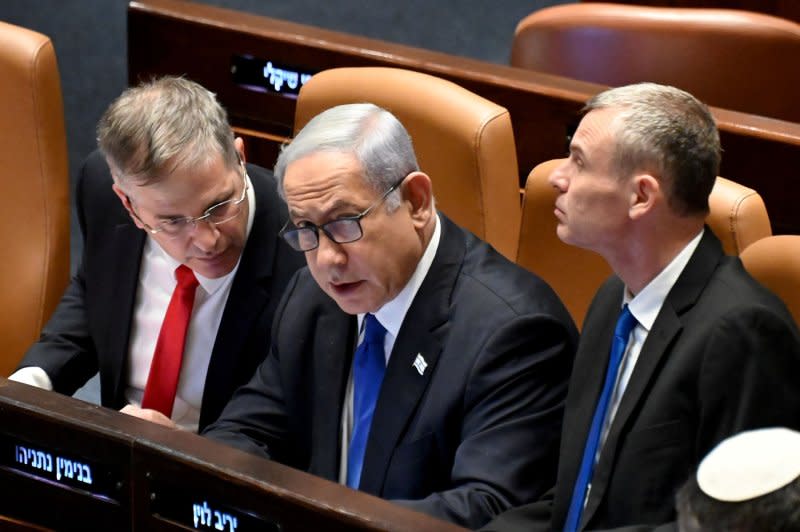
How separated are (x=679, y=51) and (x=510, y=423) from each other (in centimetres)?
151

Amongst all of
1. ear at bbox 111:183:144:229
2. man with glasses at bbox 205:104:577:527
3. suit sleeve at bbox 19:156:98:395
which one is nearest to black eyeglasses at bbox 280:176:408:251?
man with glasses at bbox 205:104:577:527

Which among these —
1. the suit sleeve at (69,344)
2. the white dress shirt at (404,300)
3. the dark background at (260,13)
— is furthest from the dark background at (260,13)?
the white dress shirt at (404,300)

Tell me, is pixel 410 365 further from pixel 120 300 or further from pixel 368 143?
pixel 120 300

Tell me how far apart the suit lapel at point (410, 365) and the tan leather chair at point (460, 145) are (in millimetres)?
383

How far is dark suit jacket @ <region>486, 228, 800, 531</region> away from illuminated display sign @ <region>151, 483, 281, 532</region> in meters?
0.30

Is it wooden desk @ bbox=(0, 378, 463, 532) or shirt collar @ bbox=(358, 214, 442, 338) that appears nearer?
wooden desk @ bbox=(0, 378, 463, 532)

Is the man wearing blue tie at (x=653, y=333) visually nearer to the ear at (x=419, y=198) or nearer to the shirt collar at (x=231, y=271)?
the ear at (x=419, y=198)

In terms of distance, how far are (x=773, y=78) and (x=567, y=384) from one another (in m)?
1.38

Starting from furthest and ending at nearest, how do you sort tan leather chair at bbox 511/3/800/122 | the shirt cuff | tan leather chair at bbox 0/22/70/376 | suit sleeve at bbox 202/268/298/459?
tan leather chair at bbox 511/3/800/122
tan leather chair at bbox 0/22/70/376
the shirt cuff
suit sleeve at bbox 202/268/298/459

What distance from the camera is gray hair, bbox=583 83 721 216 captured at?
1729 mm

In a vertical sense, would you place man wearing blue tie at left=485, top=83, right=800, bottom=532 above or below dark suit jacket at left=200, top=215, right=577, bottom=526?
above

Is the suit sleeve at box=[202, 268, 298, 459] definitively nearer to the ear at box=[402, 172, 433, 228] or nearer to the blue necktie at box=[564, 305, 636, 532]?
the ear at box=[402, 172, 433, 228]

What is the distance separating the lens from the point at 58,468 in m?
1.74

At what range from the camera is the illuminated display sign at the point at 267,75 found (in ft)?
9.20
